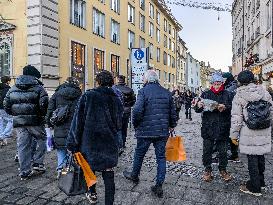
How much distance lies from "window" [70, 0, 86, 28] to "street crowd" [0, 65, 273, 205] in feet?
43.2

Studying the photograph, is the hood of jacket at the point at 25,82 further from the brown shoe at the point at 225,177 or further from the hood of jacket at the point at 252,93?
the brown shoe at the point at 225,177

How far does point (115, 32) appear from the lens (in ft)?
84.8

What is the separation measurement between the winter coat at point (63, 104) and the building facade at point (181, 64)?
50.7 m

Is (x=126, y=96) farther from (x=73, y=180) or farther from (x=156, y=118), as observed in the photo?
(x=73, y=180)

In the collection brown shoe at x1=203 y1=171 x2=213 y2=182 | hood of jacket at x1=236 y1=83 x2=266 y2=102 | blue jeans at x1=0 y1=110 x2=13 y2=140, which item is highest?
hood of jacket at x1=236 y1=83 x2=266 y2=102

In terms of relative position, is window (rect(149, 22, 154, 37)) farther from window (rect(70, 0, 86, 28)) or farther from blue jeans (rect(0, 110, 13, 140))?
blue jeans (rect(0, 110, 13, 140))

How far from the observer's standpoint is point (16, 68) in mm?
15602

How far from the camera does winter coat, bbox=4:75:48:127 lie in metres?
5.97

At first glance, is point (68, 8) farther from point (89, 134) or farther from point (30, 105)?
point (89, 134)

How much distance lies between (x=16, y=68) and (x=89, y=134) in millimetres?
12833

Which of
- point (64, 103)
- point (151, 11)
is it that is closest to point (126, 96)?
point (64, 103)

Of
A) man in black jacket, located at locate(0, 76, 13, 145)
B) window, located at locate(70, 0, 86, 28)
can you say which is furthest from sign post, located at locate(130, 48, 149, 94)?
window, located at locate(70, 0, 86, 28)

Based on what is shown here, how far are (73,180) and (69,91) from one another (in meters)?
2.01

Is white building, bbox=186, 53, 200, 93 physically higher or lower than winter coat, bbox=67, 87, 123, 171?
higher
